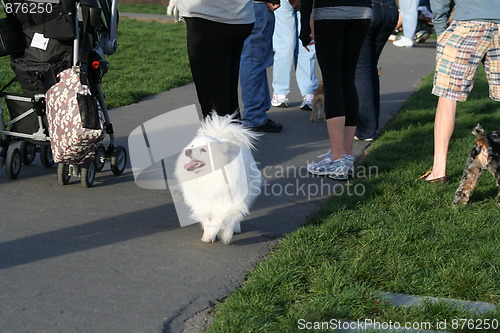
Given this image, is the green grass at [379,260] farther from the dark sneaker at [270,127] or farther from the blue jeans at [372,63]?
the dark sneaker at [270,127]

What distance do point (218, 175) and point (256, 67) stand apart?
11.7ft

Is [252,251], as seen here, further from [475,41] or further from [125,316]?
[475,41]

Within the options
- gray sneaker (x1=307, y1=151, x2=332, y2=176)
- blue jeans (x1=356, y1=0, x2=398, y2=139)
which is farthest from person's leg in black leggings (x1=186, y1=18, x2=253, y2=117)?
blue jeans (x1=356, y1=0, x2=398, y2=139)

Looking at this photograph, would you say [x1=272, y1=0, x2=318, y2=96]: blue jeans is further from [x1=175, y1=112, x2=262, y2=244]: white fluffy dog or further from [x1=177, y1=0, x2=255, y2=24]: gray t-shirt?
[x1=175, y1=112, x2=262, y2=244]: white fluffy dog

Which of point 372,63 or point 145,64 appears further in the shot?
point 145,64

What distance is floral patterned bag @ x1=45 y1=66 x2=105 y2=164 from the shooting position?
4.91 m

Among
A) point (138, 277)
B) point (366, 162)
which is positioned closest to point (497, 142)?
point (366, 162)

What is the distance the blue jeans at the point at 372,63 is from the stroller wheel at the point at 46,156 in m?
3.09

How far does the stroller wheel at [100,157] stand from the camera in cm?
541

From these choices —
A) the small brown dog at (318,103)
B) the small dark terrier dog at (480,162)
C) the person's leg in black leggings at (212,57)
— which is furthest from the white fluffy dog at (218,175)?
the small brown dog at (318,103)

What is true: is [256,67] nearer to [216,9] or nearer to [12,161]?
[216,9]

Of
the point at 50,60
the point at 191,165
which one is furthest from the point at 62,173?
the point at 191,165

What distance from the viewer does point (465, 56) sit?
17.3 ft

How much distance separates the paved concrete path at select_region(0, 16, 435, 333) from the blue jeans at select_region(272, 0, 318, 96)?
2.56 m
